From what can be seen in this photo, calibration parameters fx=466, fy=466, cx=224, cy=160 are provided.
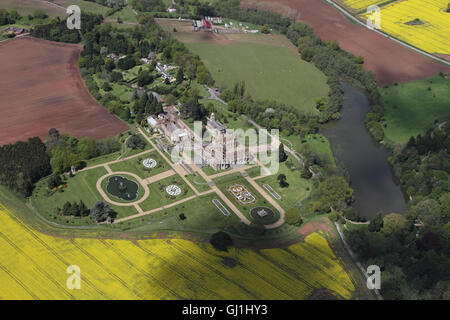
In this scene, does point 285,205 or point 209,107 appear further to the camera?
point 209,107

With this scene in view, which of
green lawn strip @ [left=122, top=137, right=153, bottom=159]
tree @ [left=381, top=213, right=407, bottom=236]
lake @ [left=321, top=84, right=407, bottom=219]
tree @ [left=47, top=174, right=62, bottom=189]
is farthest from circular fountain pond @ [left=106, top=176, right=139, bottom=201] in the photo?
tree @ [left=381, top=213, right=407, bottom=236]

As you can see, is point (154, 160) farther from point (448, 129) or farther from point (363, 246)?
point (448, 129)

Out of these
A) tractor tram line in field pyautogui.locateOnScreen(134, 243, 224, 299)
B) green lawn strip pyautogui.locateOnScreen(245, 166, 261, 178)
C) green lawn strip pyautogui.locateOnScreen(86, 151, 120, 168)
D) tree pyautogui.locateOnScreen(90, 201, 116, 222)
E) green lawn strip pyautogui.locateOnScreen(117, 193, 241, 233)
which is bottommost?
tractor tram line in field pyautogui.locateOnScreen(134, 243, 224, 299)

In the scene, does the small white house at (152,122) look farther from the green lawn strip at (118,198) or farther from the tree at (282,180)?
the tree at (282,180)

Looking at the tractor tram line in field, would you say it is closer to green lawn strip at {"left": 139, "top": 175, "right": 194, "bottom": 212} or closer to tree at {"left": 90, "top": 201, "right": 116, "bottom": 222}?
tree at {"left": 90, "top": 201, "right": 116, "bottom": 222}

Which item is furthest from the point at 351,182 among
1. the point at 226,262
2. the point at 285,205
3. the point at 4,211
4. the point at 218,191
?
the point at 4,211
